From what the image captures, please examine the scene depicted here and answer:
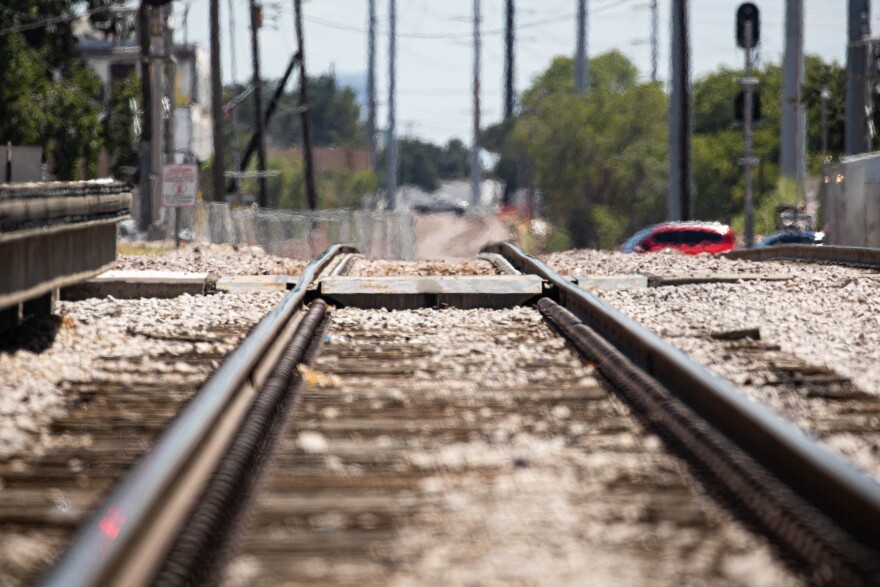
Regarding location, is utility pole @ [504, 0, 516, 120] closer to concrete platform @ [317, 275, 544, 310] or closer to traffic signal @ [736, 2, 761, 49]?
traffic signal @ [736, 2, 761, 49]

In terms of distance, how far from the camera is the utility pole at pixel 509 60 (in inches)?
3814

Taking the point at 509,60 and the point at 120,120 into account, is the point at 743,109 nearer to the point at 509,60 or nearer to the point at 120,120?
the point at 120,120

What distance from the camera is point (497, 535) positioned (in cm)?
467

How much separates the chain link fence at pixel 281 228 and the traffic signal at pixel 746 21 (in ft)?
43.4

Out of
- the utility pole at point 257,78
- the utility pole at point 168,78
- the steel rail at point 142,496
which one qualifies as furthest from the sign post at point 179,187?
the utility pole at point 257,78

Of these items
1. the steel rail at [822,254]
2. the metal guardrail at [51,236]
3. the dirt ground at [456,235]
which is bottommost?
the dirt ground at [456,235]

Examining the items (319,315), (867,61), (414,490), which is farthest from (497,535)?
(867,61)

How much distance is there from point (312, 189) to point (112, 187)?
47.4 meters

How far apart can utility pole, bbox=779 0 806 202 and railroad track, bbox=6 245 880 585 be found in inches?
1876

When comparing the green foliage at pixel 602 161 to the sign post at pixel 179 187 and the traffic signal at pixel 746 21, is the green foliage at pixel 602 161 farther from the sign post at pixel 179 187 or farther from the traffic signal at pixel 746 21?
the sign post at pixel 179 187

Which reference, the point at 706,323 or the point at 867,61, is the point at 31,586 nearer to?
the point at 706,323

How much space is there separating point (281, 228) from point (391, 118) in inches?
2141

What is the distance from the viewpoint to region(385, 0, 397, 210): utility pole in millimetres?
87625

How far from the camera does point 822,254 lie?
65.0ft
